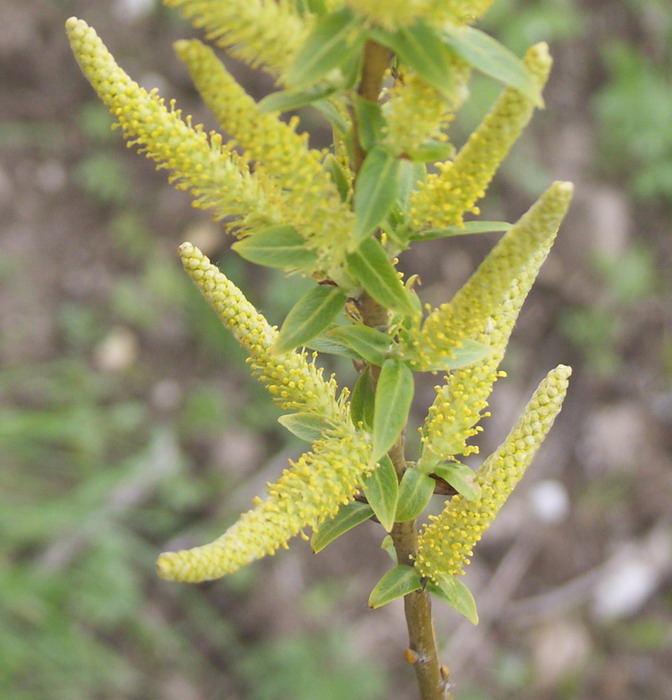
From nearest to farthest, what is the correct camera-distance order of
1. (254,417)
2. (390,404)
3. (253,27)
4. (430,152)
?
(253,27), (430,152), (390,404), (254,417)

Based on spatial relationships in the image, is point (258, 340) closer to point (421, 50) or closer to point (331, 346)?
point (331, 346)

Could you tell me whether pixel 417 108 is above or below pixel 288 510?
above

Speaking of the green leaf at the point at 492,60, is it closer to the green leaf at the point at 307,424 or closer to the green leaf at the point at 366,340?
the green leaf at the point at 366,340

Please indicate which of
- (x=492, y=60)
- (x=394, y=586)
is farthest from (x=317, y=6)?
(x=394, y=586)

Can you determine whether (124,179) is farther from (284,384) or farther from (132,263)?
(284,384)

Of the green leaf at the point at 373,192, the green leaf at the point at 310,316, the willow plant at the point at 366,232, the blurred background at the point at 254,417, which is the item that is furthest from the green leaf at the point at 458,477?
the blurred background at the point at 254,417

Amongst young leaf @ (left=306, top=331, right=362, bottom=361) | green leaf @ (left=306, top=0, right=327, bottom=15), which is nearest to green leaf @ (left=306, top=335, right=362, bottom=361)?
young leaf @ (left=306, top=331, right=362, bottom=361)
